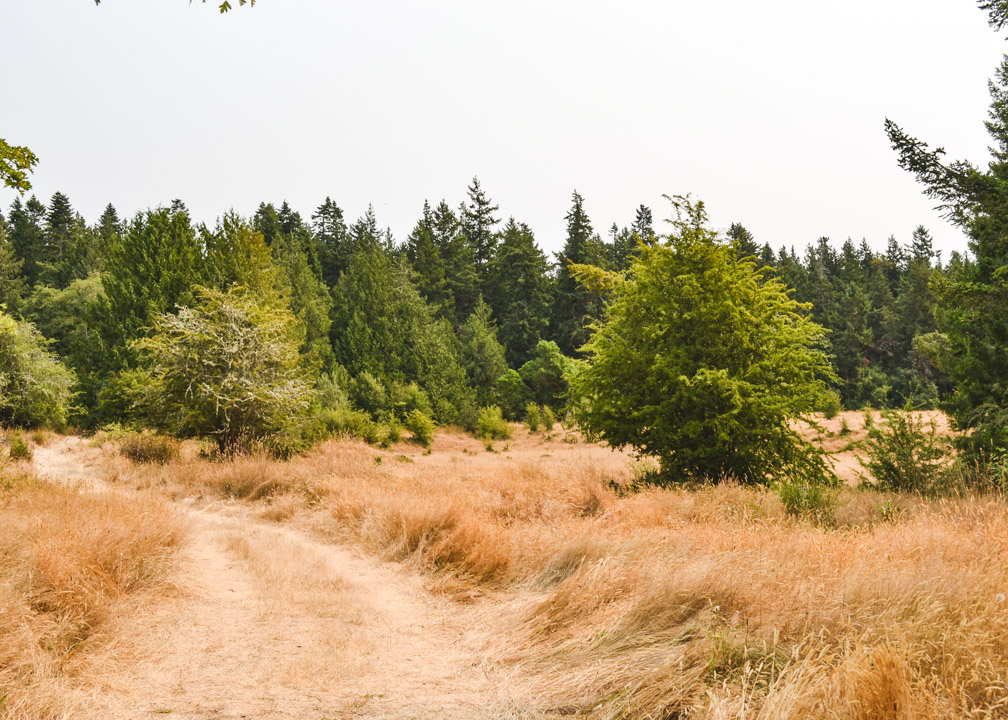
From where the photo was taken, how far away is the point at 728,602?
3.88 m

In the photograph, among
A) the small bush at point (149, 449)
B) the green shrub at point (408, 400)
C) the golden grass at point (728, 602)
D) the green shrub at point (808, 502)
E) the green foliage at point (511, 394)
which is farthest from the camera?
the green foliage at point (511, 394)

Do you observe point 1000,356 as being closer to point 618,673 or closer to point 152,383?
point 618,673

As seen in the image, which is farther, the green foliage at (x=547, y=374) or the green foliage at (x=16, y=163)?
the green foliage at (x=547, y=374)

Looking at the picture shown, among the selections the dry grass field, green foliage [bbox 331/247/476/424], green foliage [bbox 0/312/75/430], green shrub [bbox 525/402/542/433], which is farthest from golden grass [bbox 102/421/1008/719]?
green foliage [bbox 331/247/476/424]

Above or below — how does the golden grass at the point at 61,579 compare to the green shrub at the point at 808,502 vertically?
above

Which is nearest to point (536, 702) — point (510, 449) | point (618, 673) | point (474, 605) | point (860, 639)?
point (618, 673)

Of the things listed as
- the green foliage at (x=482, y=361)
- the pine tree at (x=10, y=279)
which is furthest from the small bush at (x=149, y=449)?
the pine tree at (x=10, y=279)

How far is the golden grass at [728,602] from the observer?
267 cm

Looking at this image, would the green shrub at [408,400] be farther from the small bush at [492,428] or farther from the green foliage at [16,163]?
the green foliage at [16,163]

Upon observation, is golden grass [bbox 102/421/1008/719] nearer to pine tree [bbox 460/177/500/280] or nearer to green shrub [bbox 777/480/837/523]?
green shrub [bbox 777/480/837/523]

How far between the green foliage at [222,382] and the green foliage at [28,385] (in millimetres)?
11025

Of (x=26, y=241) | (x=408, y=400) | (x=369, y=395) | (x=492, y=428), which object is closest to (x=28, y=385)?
(x=369, y=395)

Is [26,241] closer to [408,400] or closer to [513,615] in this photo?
[408,400]

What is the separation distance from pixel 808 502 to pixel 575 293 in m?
40.4
